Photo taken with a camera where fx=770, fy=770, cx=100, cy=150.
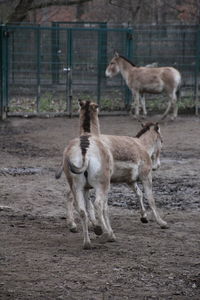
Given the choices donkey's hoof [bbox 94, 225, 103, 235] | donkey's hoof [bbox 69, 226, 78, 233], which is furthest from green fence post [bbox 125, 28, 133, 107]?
donkey's hoof [bbox 94, 225, 103, 235]

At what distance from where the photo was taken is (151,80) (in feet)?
63.7

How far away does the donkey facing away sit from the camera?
731 centimetres

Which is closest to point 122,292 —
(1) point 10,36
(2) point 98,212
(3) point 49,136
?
(2) point 98,212

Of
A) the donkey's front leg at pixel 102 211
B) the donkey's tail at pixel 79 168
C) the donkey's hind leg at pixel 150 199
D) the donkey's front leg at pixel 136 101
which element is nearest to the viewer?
the donkey's tail at pixel 79 168

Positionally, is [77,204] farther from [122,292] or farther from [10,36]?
[10,36]

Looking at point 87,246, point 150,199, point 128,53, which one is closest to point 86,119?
point 150,199

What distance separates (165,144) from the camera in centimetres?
1530

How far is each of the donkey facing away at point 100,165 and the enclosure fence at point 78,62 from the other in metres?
10.4

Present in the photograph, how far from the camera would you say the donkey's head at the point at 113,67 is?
19775 millimetres

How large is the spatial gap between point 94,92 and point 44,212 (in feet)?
37.2

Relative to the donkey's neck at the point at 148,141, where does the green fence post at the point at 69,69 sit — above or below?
above

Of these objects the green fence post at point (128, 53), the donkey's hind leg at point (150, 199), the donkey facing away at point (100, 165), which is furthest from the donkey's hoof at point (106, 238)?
the green fence post at point (128, 53)

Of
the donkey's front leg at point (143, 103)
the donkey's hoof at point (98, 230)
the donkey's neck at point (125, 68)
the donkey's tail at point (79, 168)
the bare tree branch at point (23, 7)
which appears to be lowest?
the donkey's hoof at point (98, 230)

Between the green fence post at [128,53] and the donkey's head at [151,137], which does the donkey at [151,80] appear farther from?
the donkey's head at [151,137]
